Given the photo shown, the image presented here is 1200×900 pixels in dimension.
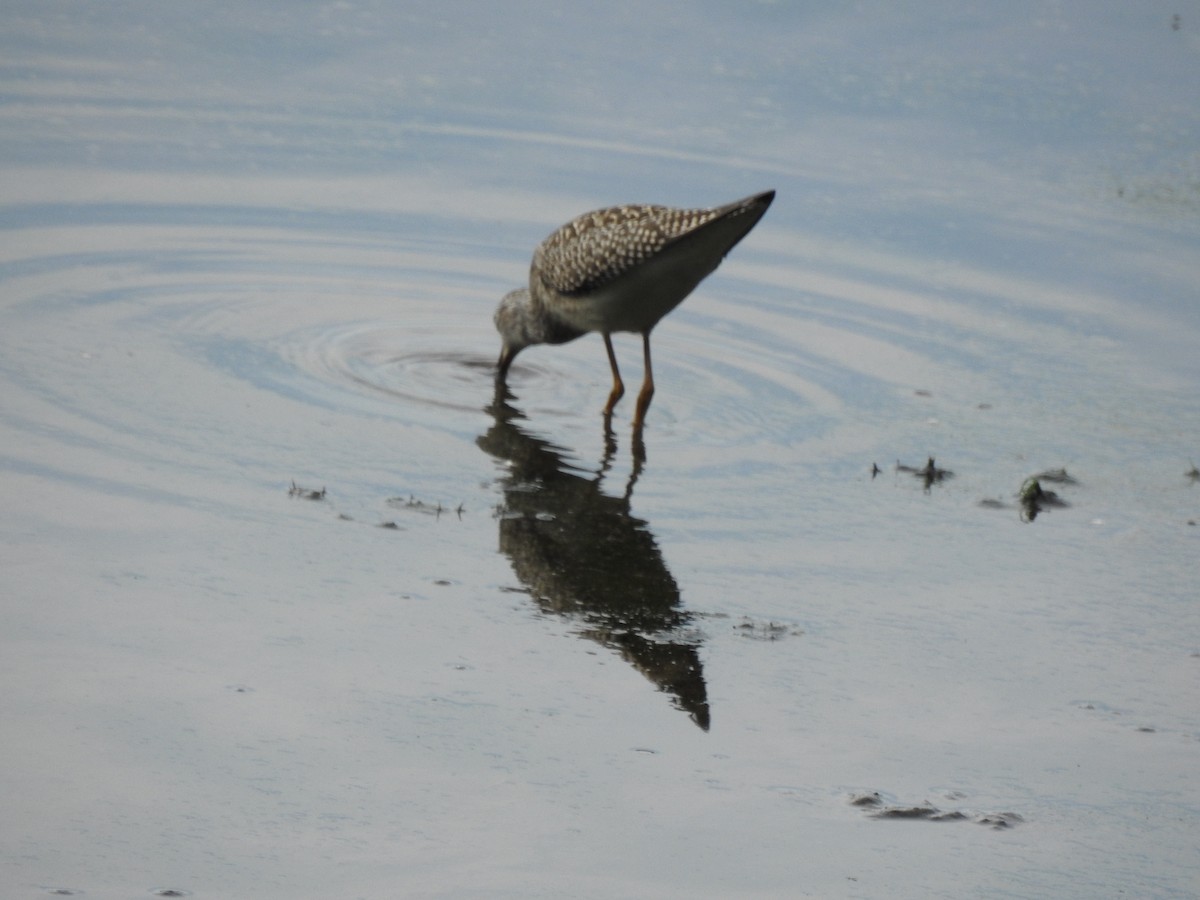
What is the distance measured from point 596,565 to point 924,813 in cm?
186

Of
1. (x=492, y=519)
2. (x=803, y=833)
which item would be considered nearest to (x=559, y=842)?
(x=803, y=833)

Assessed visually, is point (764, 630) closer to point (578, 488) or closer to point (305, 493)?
point (578, 488)

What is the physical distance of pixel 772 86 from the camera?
46.4 feet

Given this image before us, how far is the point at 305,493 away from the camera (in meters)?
6.57

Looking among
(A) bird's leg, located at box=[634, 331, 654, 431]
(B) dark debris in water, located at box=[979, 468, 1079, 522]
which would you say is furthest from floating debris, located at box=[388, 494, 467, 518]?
(B) dark debris in water, located at box=[979, 468, 1079, 522]

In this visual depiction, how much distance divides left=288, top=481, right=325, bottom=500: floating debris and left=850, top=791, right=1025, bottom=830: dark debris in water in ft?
8.73

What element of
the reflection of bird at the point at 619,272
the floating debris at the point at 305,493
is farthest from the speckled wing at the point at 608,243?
the floating debris at the point at 305,493

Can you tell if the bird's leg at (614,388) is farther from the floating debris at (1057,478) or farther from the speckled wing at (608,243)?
the floating debris at (1057,478)

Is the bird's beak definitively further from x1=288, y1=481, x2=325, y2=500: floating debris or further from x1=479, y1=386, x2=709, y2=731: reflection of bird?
x1=288, y1=481, x2=325, y2=500: floating debris

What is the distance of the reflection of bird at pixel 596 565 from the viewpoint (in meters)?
5.41

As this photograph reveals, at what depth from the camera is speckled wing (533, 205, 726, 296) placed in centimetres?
783

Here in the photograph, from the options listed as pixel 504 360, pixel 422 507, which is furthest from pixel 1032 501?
pixel 504 360

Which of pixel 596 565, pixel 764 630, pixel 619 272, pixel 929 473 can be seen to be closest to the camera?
pixel 764 630

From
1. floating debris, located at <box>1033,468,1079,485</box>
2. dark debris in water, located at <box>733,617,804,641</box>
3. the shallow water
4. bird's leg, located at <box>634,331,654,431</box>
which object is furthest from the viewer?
bird's leg, located at <box>634,331,654,431</box>
